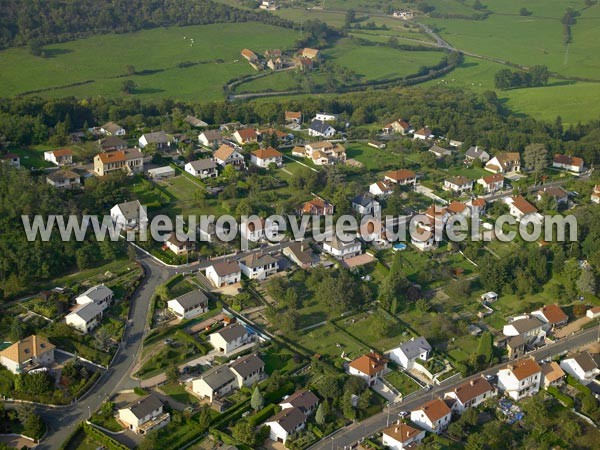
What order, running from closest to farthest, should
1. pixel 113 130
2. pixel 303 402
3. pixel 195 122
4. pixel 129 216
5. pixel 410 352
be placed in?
1. pixel 303 402
2. pixel 410 352
3. pixel 129 216
4. pixel 113 130
5. pixel 195 122

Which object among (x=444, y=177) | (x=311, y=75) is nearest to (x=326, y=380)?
(x=444, y=177)

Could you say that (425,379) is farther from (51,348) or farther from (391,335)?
(51,348)

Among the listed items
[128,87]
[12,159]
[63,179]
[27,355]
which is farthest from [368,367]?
[128,87]

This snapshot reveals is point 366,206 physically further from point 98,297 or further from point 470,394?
point 98,297

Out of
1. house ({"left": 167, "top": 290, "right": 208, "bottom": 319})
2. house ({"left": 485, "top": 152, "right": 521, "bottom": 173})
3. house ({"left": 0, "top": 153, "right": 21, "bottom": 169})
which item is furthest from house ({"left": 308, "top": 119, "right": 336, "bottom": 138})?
house ({"left": 167, "top": 290, "right": 208, "bottom": 319})

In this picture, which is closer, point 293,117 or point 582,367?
point 582,367
